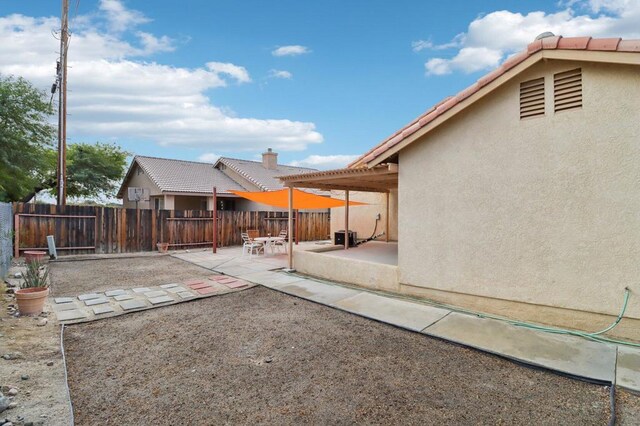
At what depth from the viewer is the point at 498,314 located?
5.93 m

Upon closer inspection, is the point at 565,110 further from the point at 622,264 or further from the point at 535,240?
the point at 622,264

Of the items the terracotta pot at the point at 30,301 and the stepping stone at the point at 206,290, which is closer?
the terracotta pot at the point at 30,301

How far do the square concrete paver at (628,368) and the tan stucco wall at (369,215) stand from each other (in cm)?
1021

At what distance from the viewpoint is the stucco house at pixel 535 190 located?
4.80 m

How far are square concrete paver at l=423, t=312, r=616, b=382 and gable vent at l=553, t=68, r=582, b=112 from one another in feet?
11.8

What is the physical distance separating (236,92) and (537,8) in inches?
473

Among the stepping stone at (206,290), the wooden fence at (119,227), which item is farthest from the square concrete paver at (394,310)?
the wooden fence at (119,227)

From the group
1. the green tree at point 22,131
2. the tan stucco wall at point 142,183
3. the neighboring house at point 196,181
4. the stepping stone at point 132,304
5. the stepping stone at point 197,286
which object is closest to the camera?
the stepping stone at point 132,304

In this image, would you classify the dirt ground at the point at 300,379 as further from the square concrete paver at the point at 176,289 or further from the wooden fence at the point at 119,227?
the wooden fence at the point at 119,227

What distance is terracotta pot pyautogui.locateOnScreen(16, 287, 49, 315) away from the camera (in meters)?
5.89

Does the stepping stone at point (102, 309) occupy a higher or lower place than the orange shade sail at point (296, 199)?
lower

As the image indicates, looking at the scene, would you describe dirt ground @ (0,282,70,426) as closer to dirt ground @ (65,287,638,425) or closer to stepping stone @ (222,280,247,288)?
dirt ground @ (65,287,638,425)

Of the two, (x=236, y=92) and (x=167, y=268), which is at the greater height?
(x=236, y=92)

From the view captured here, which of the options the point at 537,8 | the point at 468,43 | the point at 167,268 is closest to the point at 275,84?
the point at 468,43
